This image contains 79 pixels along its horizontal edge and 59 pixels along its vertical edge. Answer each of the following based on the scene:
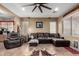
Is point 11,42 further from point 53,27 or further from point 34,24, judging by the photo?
point 53,27

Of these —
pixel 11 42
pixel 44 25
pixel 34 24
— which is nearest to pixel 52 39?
pixel 44 25

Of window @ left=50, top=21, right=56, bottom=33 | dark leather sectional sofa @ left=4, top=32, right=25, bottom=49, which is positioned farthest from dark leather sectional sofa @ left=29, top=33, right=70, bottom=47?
dark leather sectional sofa @ left=4, top=32, right=25, bottom=49

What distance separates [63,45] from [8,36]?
3.04 meters

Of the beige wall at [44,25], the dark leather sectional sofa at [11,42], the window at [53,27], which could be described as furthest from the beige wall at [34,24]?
the dark leather sectional sofa at [11,42]

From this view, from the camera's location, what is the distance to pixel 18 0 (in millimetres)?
945

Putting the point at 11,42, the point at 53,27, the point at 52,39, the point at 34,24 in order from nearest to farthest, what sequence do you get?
the point at 11,42, the point at 52,39, the point at 34,24, the point at 53,27

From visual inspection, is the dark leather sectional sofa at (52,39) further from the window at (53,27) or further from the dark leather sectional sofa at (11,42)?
the dark leather sectional sofa at (11,42)

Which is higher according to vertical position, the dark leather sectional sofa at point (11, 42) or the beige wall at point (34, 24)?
the beige wall at point (34, 24)

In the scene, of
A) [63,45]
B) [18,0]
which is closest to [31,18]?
[63,45]

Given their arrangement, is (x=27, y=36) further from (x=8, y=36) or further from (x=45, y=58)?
(x=45, y=58)

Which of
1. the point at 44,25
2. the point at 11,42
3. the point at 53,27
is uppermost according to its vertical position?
the point at 44,25

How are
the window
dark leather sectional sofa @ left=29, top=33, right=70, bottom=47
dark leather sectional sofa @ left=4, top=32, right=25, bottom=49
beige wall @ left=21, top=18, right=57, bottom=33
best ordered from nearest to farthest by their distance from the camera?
dark leather sectional sofa @ left=4, top=32, right=25, bottom=49 < dark leather sectional sofa @ left=29, top=33, right=70, bottom=47 < beige wall @ left=21, top=18, right=57, bottom=33 < the window

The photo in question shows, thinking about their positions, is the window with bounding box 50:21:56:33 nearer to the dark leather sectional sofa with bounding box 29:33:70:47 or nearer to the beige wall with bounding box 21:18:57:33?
the beige wall with bounding box 21:18:57:33

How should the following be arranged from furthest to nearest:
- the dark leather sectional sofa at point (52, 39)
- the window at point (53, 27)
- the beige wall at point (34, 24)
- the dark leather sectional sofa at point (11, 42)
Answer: the window at point (53, 27) → the beige wall at point (34, 24) → the dark leather sectional sofa at point (52, 39) → the dark leather sectional sofa at point (11, 42)
